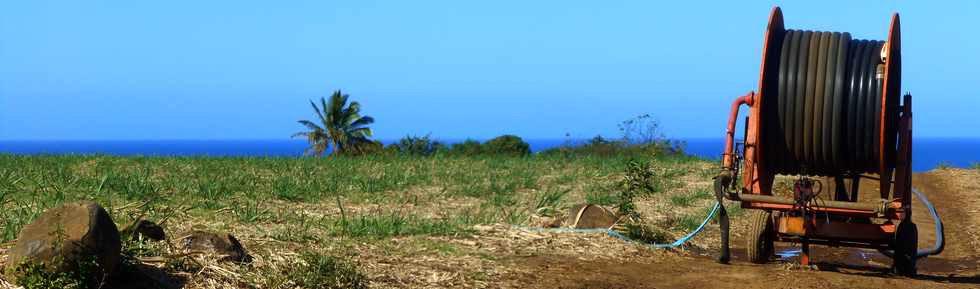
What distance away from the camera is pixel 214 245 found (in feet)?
26.2

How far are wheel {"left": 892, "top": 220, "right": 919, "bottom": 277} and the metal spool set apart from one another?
57 cm

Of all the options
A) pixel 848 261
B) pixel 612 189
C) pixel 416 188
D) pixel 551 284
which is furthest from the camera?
pixel 612 189

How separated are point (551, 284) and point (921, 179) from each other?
18061 millimetres

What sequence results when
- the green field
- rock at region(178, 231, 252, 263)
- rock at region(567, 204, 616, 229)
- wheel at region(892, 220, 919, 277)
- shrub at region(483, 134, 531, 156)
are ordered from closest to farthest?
rock at region(178, 231, 252, 263)
the green field
wheel at region(892, 220, 919, 277)
rock at region(567, 204, 616, 229)
shrub at region(483, 134, 531, 156)

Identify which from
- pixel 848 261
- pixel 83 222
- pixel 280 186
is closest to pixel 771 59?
pixel 848 261

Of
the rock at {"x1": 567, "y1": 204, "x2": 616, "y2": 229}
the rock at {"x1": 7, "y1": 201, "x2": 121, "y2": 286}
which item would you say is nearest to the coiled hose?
the rock at {"x1": 567, "y1": 204, "x2": 616, "y2": 229}

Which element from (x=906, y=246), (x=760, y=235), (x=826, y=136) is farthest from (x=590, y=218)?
(x=906, y=246)

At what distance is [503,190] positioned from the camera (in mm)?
17734

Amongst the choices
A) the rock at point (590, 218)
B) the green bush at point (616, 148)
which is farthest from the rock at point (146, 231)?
the green bush at point (616, 148)

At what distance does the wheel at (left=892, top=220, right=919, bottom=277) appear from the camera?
395 inches

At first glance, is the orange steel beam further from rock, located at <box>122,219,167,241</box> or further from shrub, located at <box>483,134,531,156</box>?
shrub, located at <box>483,134,531,156</box>

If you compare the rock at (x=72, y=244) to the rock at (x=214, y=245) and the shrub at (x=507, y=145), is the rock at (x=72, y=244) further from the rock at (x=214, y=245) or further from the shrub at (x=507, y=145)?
the shrub at (x=507, y=145)

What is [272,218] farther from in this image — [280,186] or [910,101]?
[910,101]

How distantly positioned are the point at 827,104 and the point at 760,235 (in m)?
1.38
